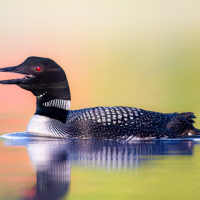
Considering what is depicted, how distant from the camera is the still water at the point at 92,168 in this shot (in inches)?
106

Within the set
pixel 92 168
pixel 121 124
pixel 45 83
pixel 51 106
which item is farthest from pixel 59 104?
pixel 92 168

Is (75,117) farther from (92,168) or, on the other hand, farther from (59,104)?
(92,168)

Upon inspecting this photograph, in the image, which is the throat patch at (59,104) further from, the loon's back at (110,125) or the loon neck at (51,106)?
the loon's back at (110,125)

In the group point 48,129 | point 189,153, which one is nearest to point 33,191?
point 189,153

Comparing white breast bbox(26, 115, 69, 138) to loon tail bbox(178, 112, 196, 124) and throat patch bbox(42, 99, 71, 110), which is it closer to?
throat patch bbox(42, 99, 71, 110)

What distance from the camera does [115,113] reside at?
5.72 m

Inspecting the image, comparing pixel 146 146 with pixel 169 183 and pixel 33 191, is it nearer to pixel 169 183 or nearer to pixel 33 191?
pixel 169 183

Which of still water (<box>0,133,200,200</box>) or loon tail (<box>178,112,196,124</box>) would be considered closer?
still water (<box>0,133,200,200</box>)

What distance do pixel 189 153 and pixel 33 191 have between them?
86.1 inches

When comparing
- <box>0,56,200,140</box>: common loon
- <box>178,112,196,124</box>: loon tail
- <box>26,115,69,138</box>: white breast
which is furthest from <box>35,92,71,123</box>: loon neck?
<box>178,112,196,124</box>: loon tail

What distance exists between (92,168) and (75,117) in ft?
7.62

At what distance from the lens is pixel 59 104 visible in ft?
19.7

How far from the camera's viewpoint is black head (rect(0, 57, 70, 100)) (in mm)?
5914

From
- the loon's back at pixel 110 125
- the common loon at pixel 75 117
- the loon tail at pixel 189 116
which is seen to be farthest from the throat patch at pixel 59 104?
the loon tail at pixel 189 116
